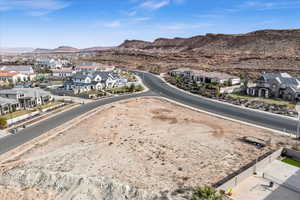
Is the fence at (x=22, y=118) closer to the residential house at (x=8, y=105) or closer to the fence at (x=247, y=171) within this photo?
the residential house at (x=8, y=105)

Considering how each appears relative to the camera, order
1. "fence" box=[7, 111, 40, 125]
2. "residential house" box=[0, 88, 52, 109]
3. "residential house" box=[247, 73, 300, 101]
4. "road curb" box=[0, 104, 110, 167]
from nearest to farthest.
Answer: "road curb" box=[0, 104, 110, 167]
"fence" box=[7, 111, 40, 125]
"residential house" box=[0, 88, 52, 109]
"residential house" box=[247, 73, 300, 101]

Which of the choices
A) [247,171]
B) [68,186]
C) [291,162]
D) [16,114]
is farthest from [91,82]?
[291,162]

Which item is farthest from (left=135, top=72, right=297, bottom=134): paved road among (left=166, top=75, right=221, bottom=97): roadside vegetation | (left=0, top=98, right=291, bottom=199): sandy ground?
(left=0, top=98, right=291, bottom=199): sandy ground

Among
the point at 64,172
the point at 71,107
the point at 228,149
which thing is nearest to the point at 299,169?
the point at 228,149

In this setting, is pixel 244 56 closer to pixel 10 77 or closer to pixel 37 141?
pixel 10 77

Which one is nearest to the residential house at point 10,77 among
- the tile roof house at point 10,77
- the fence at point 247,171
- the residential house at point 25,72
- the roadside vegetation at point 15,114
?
the tile roof house at point 10,77

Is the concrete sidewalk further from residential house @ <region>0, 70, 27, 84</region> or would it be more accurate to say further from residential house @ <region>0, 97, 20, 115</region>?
residential house @ <region>0, 70, 27, 84</region>
